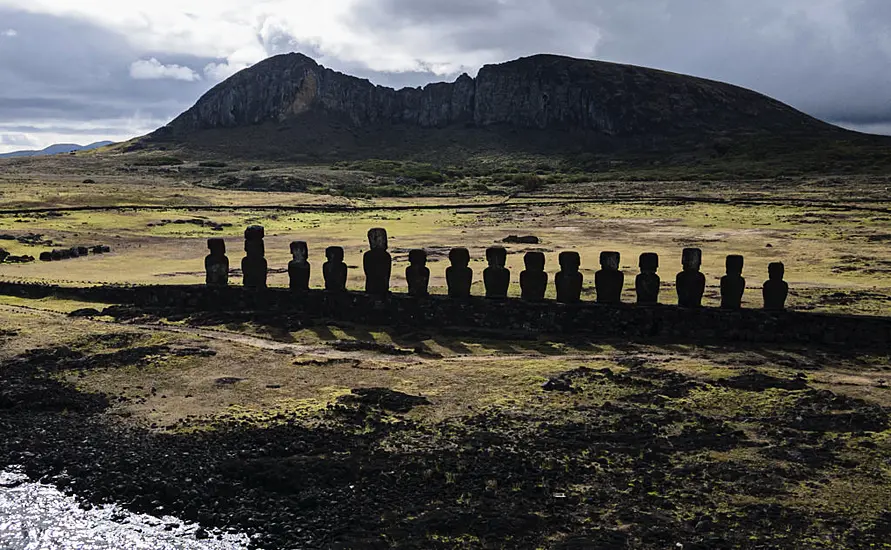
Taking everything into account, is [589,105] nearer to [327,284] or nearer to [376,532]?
[327,284]

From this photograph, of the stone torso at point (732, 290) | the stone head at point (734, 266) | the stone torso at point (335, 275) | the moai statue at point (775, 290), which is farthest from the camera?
the stone torso at point (335, 275)

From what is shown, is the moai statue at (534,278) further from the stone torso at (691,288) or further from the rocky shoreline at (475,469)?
the rocky shoreline at (475,469)

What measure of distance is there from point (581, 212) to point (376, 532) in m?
55.0

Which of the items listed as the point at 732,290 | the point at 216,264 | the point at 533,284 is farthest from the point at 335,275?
the point at 732,290

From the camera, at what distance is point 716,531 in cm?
1075

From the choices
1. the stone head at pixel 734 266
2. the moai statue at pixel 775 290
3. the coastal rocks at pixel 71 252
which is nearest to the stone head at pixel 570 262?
the stone head at pixel 734 266

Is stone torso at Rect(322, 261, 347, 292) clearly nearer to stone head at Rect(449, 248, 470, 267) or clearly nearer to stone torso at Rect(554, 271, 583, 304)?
stone head at Rect(449, 248, 470, 267)

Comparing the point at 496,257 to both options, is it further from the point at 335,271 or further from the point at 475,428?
the point at 475,428

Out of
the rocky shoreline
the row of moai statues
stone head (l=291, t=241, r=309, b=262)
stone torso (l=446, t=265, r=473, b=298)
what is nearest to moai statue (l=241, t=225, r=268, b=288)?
the row of moai statues

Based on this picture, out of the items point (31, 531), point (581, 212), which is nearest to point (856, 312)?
point (31, 531)

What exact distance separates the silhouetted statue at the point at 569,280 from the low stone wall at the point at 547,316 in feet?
1.48

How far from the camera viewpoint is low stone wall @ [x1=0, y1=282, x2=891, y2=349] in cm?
2002

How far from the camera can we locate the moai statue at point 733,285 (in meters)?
20.8

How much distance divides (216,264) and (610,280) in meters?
11.7
